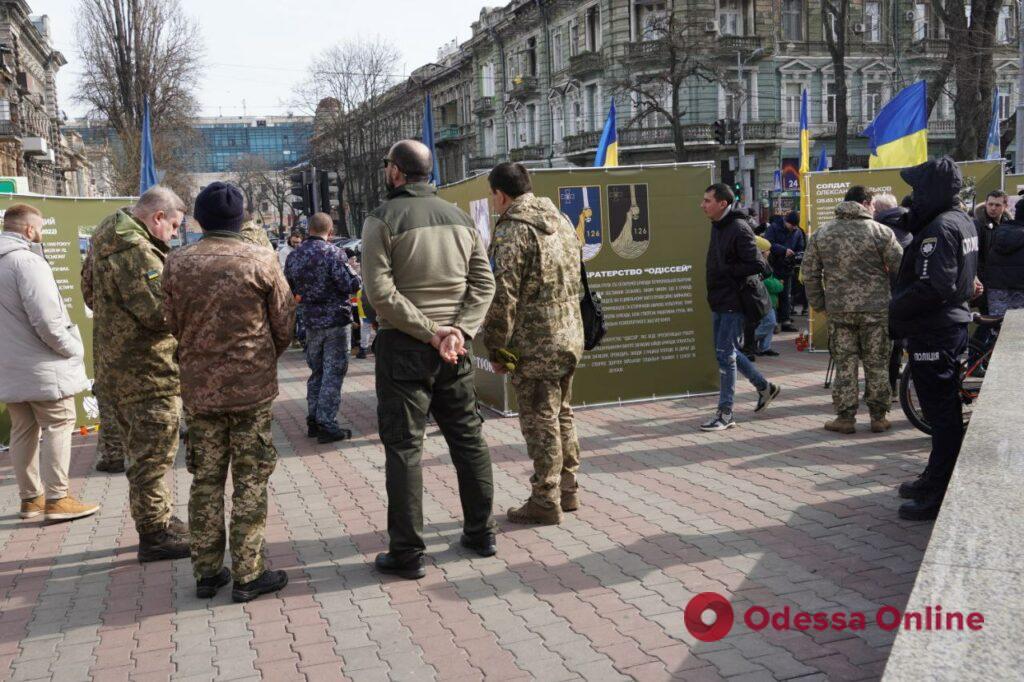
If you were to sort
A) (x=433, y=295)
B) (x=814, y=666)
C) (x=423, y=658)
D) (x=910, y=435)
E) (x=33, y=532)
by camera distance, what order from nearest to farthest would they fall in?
(x=814, y=666)
(x=423, y=658)
(x=433, y=295)
(x=33, y=532)
(x=910, y=435)

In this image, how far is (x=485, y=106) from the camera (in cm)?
6438

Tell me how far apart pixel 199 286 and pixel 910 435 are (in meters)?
5.50

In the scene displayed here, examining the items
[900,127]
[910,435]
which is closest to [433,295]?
[910,435]

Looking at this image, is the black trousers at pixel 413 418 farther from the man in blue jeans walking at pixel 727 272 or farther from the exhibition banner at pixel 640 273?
the exhibition banner at pixel 640 273

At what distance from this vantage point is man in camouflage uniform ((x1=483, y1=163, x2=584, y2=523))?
5262mm

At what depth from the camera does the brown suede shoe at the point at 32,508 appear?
6246mm

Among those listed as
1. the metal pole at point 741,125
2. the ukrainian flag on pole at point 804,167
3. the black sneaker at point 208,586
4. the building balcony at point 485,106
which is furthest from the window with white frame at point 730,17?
the black sneaker at point 208,586

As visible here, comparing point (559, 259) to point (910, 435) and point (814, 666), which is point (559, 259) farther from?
point (910, 435)

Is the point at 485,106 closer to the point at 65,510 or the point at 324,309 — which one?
the point at 324,309

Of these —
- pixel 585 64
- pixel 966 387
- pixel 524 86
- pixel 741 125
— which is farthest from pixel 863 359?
pixel 524 86

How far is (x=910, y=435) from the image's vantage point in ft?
23.9

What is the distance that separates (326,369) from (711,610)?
201 inches

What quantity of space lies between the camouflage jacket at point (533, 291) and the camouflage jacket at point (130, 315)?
1787 millimetres

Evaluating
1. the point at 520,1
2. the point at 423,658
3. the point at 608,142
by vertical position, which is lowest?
the point at 423,658
